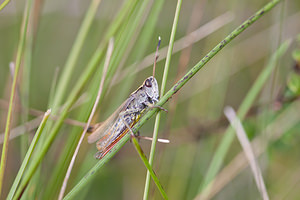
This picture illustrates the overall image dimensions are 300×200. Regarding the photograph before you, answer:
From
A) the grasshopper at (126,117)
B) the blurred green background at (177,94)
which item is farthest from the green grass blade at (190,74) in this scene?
the grasshopper at (126,117)

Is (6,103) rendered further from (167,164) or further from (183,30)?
(183,30)

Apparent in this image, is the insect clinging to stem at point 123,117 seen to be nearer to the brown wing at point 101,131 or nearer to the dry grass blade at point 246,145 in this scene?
the brown wing at point 101,131

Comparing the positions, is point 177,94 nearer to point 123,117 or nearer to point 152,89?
point 152,89

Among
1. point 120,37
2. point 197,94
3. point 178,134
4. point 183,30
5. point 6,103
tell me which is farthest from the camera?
point 183,30

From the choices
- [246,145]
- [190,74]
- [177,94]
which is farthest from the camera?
[177,94]

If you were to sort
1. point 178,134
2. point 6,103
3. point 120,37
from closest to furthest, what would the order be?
point 120,37
point 6,103
point 178,134

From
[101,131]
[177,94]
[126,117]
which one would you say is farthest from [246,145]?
[101,131]

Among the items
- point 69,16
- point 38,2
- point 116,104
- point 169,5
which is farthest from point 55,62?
point 116,104
